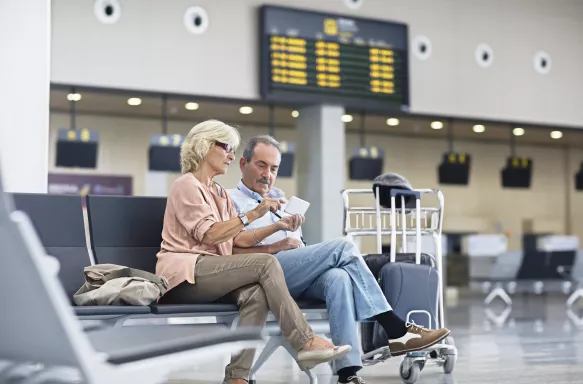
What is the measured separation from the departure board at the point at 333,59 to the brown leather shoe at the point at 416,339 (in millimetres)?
4882

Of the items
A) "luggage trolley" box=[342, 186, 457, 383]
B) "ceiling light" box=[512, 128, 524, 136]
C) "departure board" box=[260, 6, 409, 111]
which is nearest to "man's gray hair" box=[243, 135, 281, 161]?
"luggage trolley" box=[342, 186, 457, 383]

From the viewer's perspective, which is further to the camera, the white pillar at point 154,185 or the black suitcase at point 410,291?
the white pillar at point 154,185

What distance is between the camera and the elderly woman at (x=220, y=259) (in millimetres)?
2949

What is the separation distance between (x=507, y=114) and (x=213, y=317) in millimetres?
7351

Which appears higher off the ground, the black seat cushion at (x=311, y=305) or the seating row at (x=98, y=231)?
the seating row at (x=98, y=231)

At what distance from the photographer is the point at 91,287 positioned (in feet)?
10.1

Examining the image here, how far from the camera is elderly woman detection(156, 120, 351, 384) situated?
116 inches

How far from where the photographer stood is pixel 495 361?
457cm

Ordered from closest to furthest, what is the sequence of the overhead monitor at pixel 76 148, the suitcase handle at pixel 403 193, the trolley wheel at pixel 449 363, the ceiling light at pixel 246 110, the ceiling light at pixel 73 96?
the suitcase handle at pixel 403 193, the trolley wheel at pixel 449 363, the overhead monitor at pixel 76 148, the ceiling light at pixel 73 96, the ceiling light at pixel 246 110

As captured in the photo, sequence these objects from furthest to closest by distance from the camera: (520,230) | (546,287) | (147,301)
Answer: (520,230), (546,287), (147,301)

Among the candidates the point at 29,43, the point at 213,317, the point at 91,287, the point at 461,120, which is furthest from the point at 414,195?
the point at 461,120

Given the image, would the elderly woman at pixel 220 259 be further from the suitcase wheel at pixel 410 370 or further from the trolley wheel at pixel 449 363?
the trolley wheel at pixel 449 363

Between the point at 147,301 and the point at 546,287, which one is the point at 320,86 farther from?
the point at 546,287

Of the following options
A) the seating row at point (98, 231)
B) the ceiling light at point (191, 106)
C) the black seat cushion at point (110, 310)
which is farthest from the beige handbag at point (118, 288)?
the ceiling light at point (191, 106)
